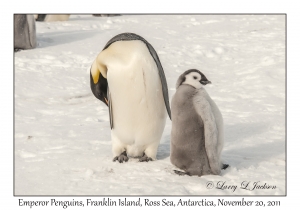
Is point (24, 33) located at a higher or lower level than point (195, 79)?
higher

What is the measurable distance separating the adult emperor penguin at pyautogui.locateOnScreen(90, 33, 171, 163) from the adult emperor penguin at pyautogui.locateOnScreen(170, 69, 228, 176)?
0.33 meters

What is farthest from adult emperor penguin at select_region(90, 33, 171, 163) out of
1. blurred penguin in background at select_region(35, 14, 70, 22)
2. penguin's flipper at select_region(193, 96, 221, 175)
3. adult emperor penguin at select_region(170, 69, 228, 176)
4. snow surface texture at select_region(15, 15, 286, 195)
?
blurred penguin in background at select_region(35, 14, 70, 22)

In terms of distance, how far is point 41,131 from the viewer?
5.20 metres

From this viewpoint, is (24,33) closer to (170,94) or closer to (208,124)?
(170,94)

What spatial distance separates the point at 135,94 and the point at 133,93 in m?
0.02

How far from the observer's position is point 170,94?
21.6ft

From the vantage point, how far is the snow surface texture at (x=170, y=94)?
3.76 m

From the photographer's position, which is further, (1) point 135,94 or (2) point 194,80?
(1) point 135,94

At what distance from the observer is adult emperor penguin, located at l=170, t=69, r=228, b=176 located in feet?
11.9

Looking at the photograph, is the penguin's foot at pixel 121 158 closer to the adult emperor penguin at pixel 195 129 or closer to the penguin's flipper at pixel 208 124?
the adult emperor penguin at pixel 195 129

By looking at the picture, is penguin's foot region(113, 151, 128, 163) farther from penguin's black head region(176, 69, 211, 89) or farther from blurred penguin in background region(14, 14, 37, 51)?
blurred penguin in background region(14, 14, 37, 51)

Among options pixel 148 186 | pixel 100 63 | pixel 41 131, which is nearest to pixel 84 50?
pixel 41 131

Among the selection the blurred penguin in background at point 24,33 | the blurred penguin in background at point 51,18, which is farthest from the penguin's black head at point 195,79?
the blurred penguin in background at point 51,18

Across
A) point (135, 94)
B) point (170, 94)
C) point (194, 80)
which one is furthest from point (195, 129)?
point (170, 94)
